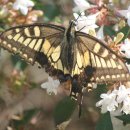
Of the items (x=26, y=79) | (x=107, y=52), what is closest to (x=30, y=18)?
(x=26, y=79)

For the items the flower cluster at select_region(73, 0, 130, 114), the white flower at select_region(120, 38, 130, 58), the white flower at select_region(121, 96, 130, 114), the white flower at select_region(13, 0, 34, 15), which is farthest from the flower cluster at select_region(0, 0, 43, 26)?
the white flower at select_region(121, 96, 130, 114)

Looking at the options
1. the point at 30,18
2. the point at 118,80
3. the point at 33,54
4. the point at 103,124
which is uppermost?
the point at 30,18

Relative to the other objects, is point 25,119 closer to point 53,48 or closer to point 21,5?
point 21,5

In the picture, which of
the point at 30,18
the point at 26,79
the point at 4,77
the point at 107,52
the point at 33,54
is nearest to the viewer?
the point at 107,52

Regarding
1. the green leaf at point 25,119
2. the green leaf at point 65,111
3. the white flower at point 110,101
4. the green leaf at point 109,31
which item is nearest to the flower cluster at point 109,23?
the white flower at point 110,101

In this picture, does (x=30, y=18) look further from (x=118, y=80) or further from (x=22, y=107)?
(x=118, y=80)

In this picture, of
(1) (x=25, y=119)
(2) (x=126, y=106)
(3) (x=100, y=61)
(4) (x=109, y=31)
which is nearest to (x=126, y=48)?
(3) (x=100, y=61)

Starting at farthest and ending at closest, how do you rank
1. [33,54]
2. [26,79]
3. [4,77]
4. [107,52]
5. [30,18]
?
[4,77] → [26,79] → [30,18] → [33,54] → [107,52]

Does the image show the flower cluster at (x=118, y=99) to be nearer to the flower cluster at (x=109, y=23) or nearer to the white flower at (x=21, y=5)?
the flower cluster at (x=109, y=23)
